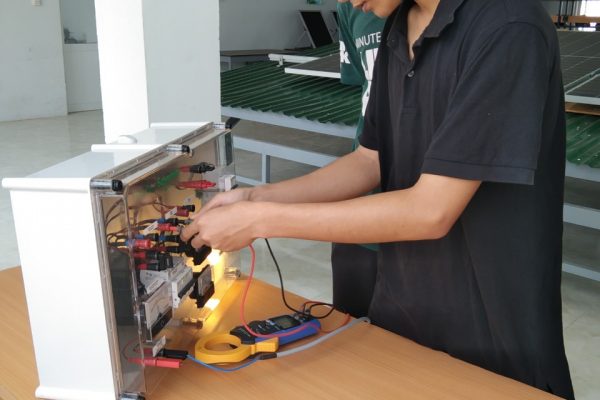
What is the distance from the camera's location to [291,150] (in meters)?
3.79

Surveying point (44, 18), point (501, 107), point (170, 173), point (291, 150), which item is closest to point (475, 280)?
point (501, 107)

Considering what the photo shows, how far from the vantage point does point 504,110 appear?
0.82 metres

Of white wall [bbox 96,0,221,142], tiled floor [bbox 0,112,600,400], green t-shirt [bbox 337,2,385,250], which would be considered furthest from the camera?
tiled floor [bbox 0,112,600,400]

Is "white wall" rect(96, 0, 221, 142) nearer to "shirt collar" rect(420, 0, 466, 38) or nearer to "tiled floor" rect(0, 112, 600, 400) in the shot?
"shirt collar" rect(420, 0, 466, 38)

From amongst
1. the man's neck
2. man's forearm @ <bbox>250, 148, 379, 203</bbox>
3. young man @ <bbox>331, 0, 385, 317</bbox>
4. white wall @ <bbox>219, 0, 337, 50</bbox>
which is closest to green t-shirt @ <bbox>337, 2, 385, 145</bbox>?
young man @ <bbox>331, 0, 385, 317</bbox>

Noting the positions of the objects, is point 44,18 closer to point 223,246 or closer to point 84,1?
point 84,1

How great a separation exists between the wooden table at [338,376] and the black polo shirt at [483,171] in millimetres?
79

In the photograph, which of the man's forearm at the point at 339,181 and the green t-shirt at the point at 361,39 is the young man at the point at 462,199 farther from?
the green t-shirt at the point at 361,39

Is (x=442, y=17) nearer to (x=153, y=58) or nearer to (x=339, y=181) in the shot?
(x=339, y=181)

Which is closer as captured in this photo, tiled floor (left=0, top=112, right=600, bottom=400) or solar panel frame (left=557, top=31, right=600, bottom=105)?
tiled floor (left=0, top=112, right=600, bottom=400)

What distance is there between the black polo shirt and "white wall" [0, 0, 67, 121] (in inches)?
268

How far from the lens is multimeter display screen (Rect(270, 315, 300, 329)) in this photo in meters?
1.09

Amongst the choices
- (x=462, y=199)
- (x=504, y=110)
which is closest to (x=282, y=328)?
(x=462, y=199)

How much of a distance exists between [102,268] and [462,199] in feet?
1.71
